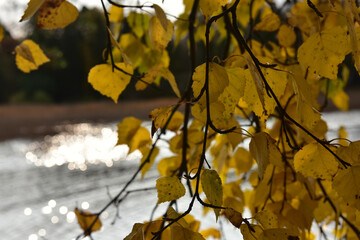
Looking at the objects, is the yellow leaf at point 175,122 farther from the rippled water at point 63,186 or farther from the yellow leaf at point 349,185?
the yellow leaf at point 349,185

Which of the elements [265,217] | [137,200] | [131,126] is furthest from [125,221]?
[265,217]

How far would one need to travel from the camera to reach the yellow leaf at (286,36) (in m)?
0.68

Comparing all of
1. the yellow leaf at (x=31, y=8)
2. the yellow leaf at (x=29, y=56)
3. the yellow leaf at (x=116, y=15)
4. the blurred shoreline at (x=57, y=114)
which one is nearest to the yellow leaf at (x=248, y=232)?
the yellow leaf at (x=31, y=8)

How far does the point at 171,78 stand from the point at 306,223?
270 millimetres

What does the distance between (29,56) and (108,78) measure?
4.7 inches

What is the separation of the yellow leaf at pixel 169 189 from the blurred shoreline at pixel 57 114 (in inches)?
288

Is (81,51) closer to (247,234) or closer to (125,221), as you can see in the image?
(125,221)

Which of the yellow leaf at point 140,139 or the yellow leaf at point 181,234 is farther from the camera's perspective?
the yellow leaf at point 140,139

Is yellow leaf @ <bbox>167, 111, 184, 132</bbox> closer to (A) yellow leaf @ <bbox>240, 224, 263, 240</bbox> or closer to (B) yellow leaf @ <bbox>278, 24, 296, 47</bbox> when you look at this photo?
(B) yellow leaf @ <bbox>278, 24, 296, 47</bbox>

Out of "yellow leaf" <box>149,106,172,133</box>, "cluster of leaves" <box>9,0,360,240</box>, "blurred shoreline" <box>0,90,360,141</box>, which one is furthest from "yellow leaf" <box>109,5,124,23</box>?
"blurred shoreline" <box>0,90,360,141</box>

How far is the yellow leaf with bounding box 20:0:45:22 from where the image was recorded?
1.26 feet

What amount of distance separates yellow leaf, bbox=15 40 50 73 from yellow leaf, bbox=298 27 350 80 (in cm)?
34

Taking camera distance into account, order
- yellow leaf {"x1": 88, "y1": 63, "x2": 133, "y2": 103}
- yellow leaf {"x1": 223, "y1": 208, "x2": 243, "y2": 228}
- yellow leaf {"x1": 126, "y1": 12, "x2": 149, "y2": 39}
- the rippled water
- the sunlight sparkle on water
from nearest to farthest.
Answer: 1. yellow leaf {"x1": 223, "y1": 208, "x2": 243, "y2": 228}
2. yellow leaf {"x1": 88, "y1": 63, "x2": 133, "y2": 103}
3. yellow leaf {"x1": 126, "y1": 12, "x2": 149, "y2": 39}
4. the rippled water
5. the sunlight sparkle on water

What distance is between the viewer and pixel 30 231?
2.70 meters
